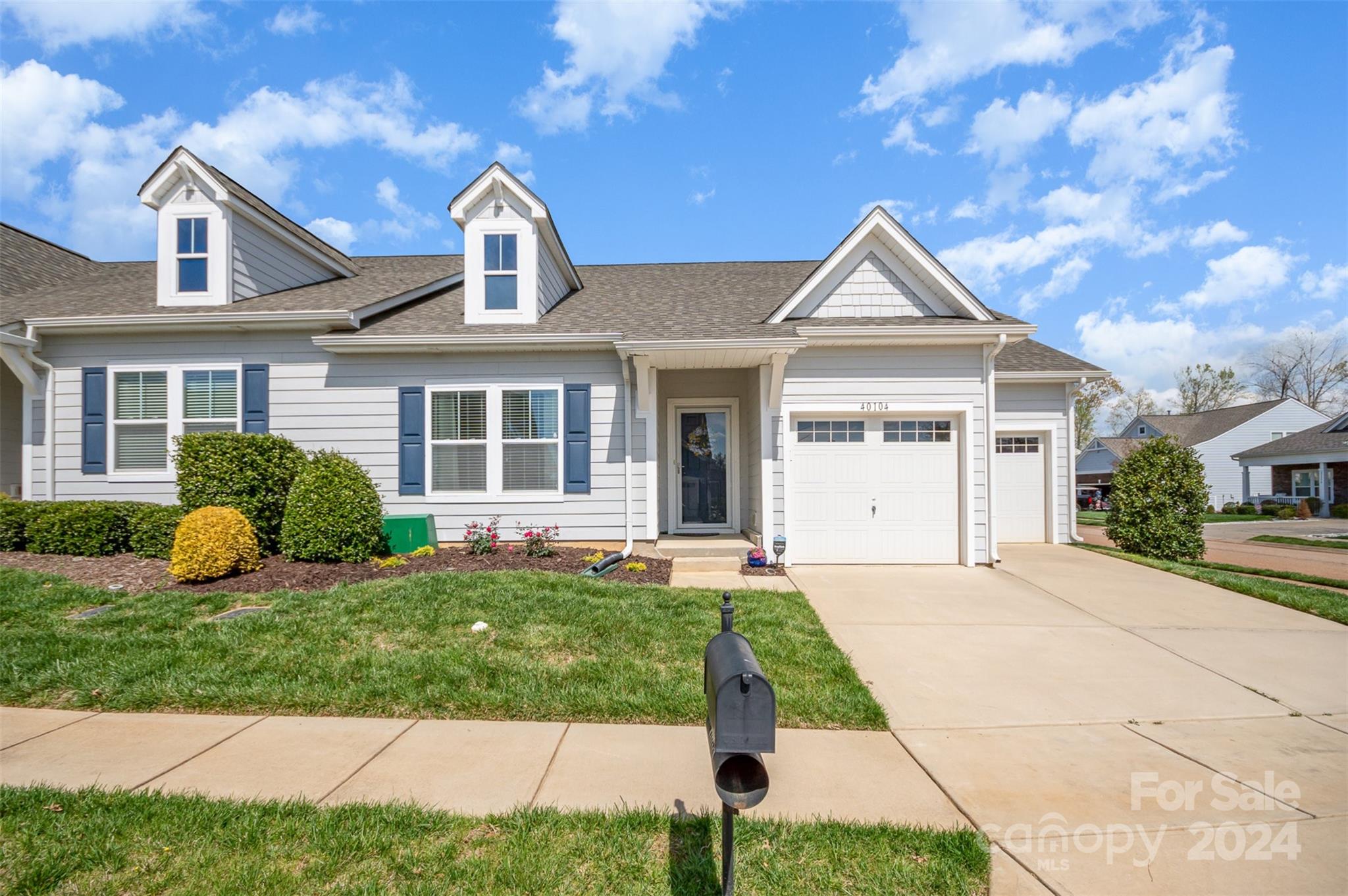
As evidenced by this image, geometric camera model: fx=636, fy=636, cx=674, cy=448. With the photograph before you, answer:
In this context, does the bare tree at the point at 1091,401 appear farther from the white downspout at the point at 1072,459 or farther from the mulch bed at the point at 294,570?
the mulch bed at the point at 294,570

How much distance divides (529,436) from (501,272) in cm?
286

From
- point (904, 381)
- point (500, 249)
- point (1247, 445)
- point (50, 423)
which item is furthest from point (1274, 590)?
point (1247, 445)

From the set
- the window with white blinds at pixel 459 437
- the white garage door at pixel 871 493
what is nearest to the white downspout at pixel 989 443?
the white garage door at pixel 871 493

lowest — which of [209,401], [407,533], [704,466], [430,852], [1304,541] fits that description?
[1304,541]

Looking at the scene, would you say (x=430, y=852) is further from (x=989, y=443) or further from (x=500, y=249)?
(x=500, y=249)

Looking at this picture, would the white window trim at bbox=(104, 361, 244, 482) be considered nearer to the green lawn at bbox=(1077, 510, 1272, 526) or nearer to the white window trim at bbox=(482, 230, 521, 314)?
the white window trim at bbox=(482, 230, 521, 314)

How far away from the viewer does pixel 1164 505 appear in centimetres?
1116

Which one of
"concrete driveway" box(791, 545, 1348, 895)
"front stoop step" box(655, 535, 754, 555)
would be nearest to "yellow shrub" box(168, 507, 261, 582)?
"front stoop step" box(655, 535, 754, 555)

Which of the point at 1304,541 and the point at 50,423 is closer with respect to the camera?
the point at 50,423

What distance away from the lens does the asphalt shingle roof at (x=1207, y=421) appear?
1451 inches

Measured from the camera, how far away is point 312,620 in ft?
18.9

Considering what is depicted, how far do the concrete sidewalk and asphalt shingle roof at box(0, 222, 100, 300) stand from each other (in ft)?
42.0

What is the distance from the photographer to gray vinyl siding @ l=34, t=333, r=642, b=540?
396 inches

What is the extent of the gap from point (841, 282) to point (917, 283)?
1.19 metres
